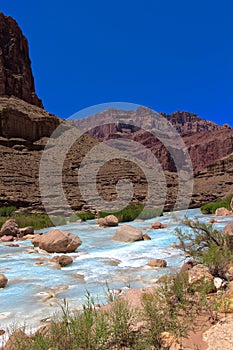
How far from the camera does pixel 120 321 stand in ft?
8.20

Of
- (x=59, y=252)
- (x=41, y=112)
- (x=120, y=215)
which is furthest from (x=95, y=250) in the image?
(x=41, y=112)

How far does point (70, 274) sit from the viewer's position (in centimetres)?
541

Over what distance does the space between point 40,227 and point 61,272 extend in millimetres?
9161

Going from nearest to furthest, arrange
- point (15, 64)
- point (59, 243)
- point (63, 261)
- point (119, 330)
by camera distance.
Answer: point (119, 330) < point (63, 261) < point (59, 243) < point (15, 64)

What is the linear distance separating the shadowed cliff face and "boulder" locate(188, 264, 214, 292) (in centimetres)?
6059

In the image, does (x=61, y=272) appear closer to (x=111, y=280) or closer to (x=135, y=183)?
(x=111, y=280)

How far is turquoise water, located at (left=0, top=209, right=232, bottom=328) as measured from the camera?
3.79 m

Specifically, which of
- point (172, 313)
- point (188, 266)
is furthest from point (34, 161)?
point (172, 313)

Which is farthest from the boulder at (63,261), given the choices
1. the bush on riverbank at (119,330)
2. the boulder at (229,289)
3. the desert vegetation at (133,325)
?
the boulder at (229,289)

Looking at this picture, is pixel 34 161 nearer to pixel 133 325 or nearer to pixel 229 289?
pixel 229 289

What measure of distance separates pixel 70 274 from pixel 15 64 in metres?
69.1

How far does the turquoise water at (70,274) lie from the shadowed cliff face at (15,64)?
5693 centimetres

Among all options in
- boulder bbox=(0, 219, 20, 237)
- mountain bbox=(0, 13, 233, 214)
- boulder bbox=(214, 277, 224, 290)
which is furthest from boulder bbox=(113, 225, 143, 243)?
mountain bbox=(0, 13, 233, 214)

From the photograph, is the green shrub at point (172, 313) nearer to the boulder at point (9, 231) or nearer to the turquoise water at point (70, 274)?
the turquoise water at point (70, 274)
